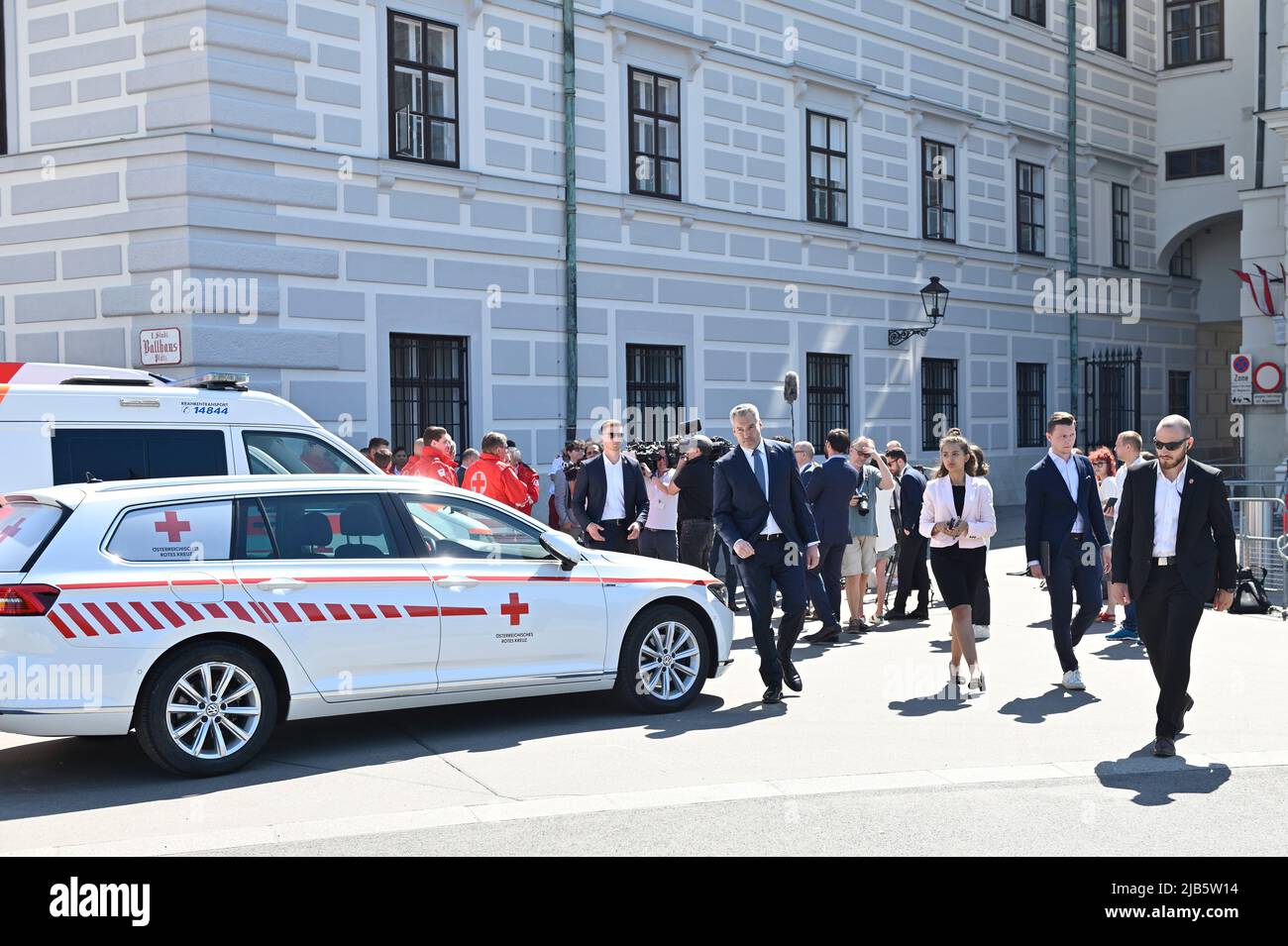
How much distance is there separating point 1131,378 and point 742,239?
43.9 ft

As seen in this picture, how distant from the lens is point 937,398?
27219mm

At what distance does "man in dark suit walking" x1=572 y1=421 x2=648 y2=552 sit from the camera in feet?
42.8

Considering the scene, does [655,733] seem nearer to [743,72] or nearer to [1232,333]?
[743,72]

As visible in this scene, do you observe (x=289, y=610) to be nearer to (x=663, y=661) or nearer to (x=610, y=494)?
(x=663, y=661)

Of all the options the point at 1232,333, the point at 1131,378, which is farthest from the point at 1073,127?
the point at 1232,333

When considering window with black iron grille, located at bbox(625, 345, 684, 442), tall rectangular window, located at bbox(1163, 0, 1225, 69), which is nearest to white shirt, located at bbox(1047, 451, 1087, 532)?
window with black iron grille, located at bbox(625, 345, 684, 442)

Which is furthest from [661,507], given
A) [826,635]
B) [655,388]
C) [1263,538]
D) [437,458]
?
[655,388]

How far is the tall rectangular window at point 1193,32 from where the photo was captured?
1287 inches

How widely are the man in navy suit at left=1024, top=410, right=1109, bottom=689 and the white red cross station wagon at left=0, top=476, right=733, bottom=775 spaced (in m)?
2.66

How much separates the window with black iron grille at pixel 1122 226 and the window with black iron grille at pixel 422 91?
18918 mm

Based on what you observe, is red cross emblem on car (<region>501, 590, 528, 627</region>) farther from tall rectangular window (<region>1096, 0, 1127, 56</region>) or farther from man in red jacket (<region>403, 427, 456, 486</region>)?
tall rectangular window (<region>1096, 0, 1127, 56</region>)

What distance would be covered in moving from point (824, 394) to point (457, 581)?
16.8 m

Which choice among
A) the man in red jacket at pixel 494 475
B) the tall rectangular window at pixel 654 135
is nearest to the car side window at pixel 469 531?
the man in red jacket at pixel 494 475

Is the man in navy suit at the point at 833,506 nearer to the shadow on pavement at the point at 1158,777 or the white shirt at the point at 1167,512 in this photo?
the white shirt at the point at 1167,512
